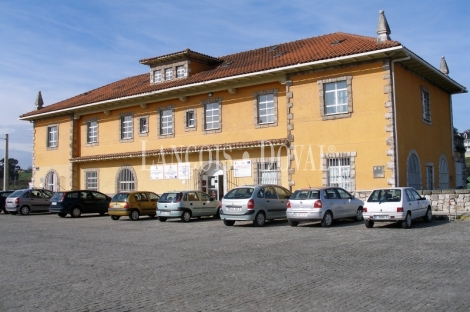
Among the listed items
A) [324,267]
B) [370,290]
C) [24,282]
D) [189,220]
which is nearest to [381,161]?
[189,220]

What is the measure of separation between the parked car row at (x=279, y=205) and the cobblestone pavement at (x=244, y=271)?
82 cm

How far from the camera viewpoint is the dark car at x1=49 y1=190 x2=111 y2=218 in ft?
82.6

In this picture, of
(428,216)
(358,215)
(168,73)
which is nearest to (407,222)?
(428,216)

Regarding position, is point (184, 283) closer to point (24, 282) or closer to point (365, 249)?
point (24, 282)

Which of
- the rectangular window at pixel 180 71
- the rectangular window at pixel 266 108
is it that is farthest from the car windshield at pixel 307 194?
the rectangular window at pixel 180 71

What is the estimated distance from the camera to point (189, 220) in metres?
21.2

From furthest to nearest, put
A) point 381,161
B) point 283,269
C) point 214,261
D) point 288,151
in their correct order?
point 288,151 → point 381,161 → point 214,261 → point 283,269

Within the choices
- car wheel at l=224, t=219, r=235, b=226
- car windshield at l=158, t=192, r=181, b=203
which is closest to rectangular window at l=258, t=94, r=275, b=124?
car windshield at l=158, t=192, r=181, b=203

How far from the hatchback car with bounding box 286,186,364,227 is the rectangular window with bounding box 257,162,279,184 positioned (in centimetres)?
615

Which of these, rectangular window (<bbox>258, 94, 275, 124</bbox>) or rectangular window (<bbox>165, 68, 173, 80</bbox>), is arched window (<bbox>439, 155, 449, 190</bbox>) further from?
rectangular window (<bbox>165, 68, 173, 80</bbox>)

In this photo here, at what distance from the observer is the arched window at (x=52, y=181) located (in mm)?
34344

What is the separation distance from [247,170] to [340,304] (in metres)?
18.4

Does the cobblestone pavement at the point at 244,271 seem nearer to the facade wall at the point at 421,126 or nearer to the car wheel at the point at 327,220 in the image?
the car wheel at the point at 327,220

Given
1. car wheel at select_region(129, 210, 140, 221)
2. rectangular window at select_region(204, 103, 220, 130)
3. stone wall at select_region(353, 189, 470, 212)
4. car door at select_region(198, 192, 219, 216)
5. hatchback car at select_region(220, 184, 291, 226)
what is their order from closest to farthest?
1. hatchback car at select_region(220, 184, 291, 226)
2. stone wall at select_region(353, 189, 470, 212)
3. car door at select_region(198, 192, 219, 216)
4. car wheel at select_region(129, 210, 140, 221)
5. rectangular window at select_region(204, 103, 220, 130)
